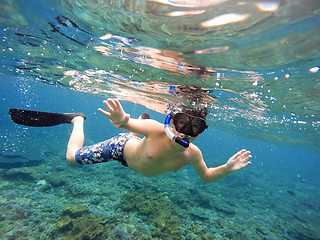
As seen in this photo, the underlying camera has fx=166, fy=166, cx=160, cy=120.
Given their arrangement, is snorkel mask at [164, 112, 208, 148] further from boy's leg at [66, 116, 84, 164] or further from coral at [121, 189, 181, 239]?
coral at [121, 189, 181, 239]

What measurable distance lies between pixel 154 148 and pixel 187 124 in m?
1.00

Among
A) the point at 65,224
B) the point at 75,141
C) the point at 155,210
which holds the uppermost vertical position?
the point at 75,141

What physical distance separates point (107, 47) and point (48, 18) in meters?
2.58

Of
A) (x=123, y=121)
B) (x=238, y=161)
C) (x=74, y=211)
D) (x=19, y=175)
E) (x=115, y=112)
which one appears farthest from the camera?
(x=19, y=175)

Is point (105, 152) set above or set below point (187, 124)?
below

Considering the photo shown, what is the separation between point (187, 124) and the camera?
3762mm

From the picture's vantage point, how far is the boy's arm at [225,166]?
15.0ft

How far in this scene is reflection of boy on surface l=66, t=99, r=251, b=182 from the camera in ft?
11.6

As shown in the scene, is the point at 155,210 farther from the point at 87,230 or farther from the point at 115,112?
the point at 115,112

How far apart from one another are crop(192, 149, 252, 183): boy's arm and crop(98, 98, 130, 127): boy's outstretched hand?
8.64ft

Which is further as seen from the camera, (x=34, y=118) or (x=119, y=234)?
(x=119, y=234)

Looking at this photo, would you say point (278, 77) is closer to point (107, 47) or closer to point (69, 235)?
point (107, 47)

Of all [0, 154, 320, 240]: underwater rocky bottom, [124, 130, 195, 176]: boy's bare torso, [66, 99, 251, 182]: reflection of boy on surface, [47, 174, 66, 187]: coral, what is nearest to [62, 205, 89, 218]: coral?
[0, 154, 320, 240]: underwater rocky bottom

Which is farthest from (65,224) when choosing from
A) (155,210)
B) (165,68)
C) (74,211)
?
(165,68)
